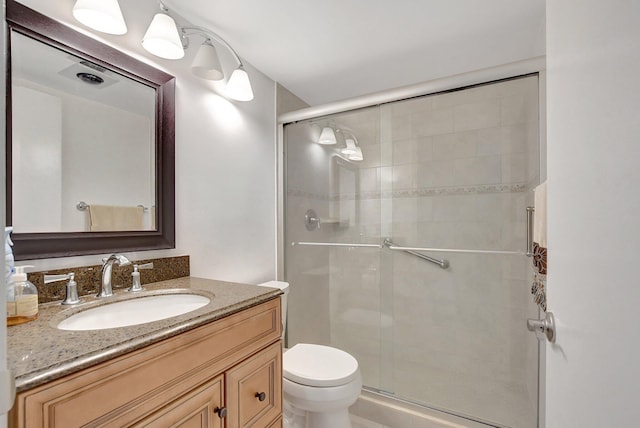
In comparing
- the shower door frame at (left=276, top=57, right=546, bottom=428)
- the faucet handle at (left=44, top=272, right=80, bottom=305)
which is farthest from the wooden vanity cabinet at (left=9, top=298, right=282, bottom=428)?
the shower door frame at (left=276, top=57, right=546, bottom=428)

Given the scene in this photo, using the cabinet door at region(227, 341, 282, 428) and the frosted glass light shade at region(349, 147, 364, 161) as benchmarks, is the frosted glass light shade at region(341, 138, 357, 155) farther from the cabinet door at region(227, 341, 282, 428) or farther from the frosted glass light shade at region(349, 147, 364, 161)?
the cabinet door at region(227, 341, 282, 428)

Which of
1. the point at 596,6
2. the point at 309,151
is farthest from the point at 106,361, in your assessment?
the point at 309,151

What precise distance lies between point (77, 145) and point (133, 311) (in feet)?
2.14

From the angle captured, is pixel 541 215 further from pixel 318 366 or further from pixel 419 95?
pixel 318 366

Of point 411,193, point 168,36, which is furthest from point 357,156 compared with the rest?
point 168,36

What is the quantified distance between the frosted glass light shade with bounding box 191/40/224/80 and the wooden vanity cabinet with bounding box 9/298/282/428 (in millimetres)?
1110

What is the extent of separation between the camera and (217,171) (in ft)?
5.52

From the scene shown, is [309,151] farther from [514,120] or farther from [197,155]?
[514,120]

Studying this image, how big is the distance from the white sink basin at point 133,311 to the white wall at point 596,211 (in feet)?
3.57

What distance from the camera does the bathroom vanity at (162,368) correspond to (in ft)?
1.93

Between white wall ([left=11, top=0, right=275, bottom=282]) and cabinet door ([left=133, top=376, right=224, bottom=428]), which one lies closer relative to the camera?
cabinet door ([left=133, top=376, right=224, bottom=428])

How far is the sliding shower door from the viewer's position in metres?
A: 1.90

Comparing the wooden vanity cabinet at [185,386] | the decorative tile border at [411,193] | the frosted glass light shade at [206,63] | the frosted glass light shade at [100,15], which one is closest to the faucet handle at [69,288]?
the wooden vanity cabinet at [185,386]

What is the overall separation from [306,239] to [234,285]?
41.8 inches
